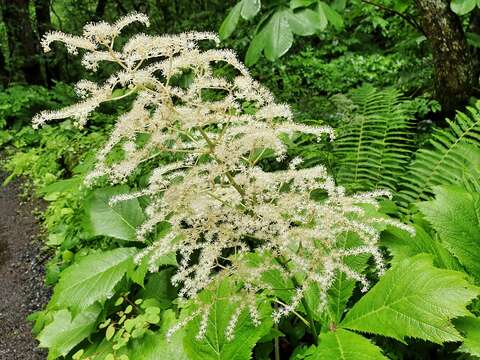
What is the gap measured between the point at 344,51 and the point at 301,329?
6.00 m

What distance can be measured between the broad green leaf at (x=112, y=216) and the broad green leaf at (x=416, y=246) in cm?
148

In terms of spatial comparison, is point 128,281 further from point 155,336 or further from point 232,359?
point 232,359

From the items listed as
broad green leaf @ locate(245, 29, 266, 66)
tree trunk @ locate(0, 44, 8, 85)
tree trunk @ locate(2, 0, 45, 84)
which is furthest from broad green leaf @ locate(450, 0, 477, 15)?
tree trunk @ locate(0, 44, 8, 85)

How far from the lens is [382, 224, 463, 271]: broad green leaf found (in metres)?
2.06

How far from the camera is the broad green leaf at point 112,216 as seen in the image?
2.72m

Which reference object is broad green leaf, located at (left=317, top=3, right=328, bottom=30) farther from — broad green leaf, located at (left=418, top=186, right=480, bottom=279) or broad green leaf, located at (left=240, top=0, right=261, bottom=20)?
broad green leaf, located at (left=418, top=186, right=480, bottom=279)

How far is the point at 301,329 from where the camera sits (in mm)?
2248

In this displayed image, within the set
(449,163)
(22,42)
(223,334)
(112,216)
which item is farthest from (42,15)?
(223,334)

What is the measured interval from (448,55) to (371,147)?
3.00 ft

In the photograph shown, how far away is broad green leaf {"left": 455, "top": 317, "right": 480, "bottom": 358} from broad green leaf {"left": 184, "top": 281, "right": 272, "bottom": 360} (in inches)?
28.4

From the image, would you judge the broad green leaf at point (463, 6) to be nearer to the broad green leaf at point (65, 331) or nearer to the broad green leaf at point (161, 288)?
the broad green leaf at point (161, 288)

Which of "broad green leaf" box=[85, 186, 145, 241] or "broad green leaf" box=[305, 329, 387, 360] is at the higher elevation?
"broad green leaf" box=[305, 329, 387, 360]

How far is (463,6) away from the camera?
2176 mm

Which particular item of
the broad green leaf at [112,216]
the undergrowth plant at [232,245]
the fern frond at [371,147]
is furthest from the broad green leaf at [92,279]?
the fern frond at [371,147]
